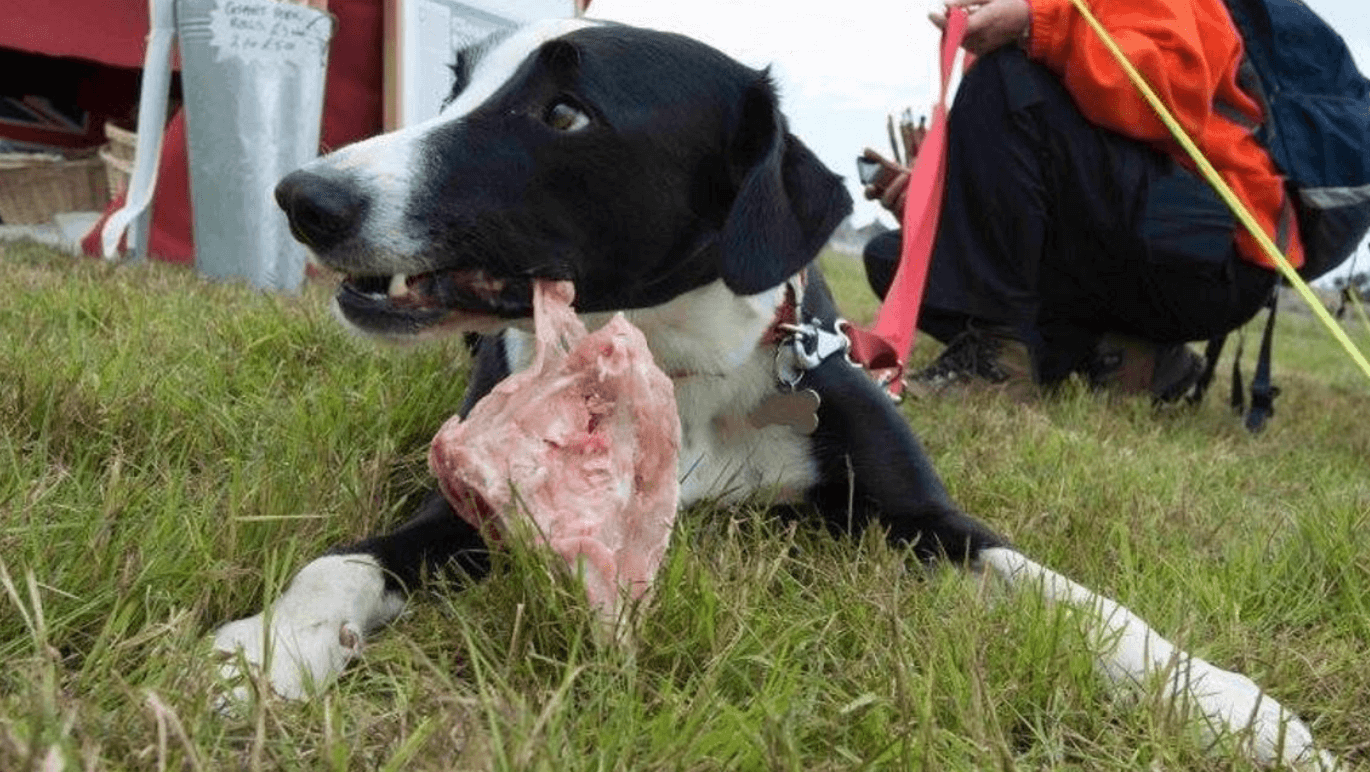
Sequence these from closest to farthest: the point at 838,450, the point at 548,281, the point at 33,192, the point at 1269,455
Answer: the point at 548,281 < the point at 838,450 < the point at 1269,455 < the point at 33,192

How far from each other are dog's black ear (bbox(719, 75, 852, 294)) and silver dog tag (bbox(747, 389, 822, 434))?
0.22 metres

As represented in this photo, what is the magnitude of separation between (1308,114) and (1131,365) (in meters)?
1.03

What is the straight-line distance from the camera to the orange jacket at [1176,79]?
10.5 ft

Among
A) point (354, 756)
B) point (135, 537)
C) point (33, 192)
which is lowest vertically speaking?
point (33, 192)

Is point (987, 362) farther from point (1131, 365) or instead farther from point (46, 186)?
point (46, 186)

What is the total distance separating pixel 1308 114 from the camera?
3514mm

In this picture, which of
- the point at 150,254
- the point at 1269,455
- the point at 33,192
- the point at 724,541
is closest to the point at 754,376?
the point at 724,541

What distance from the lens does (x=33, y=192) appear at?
554 cm

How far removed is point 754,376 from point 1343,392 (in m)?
4.90

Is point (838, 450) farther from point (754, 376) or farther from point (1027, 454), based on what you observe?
point (1027, 454)

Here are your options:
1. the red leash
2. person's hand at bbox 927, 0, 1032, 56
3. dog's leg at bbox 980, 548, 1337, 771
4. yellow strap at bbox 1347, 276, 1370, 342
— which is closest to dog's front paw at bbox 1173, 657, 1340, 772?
dog's leg at bbox 980, 548, 1337, 771

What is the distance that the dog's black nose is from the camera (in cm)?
147

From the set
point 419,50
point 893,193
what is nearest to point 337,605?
point 893,193

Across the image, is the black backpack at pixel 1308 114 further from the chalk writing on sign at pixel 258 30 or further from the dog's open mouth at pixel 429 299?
the chalk writing on sign at pixel 258 30
